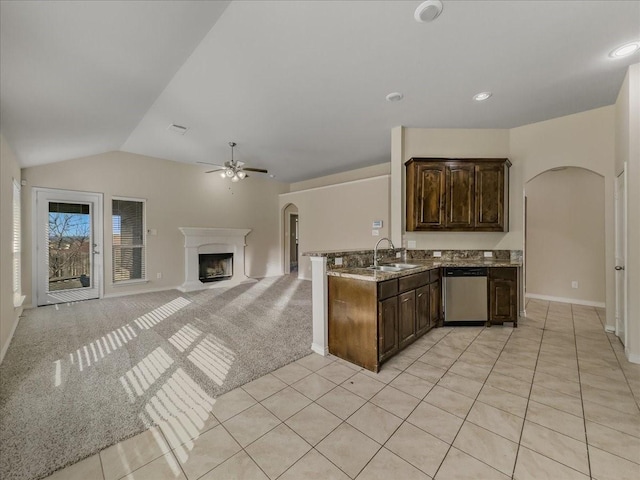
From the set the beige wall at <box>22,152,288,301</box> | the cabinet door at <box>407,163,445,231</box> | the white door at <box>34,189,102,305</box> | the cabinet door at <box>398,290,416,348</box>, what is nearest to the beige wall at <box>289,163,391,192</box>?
the beige wall at <box>22,152,288,301</box>

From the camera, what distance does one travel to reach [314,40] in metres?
2.33

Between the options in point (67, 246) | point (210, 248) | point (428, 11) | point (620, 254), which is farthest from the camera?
point (210, 248)

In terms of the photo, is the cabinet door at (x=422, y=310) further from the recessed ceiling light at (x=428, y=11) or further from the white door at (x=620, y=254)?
the recessed ceiling light at (x=428, y=11)

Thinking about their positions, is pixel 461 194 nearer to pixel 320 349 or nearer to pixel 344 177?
pixel 320 349

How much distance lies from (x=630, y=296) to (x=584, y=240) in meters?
2.48

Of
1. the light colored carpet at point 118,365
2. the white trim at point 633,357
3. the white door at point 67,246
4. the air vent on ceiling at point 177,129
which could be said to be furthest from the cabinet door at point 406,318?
the white door at point 67,246

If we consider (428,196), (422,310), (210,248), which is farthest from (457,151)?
(210,248)

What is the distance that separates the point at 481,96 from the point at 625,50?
3.77ft

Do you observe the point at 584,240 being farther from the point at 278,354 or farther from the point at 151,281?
the point at 151,281

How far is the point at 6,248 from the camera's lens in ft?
10.1

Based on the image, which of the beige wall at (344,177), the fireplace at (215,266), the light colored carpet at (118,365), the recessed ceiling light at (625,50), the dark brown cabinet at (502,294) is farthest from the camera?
the fireplace at (215,266)

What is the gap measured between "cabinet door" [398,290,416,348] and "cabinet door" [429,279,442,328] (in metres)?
0.51

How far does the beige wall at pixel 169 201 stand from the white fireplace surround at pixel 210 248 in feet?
0.71

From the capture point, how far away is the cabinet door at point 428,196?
3.95 metres
